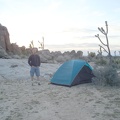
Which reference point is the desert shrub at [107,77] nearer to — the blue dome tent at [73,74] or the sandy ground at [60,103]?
the sandy ground at [60,103]

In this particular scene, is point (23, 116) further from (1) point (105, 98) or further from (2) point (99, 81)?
(2) point (99, 81)

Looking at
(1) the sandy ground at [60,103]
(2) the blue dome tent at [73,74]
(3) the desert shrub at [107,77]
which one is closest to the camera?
(1) the sandy ground at [60,103]

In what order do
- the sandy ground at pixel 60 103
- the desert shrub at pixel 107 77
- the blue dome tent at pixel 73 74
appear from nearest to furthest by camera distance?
the sandy ground at pixel 60 103, the desert shrub at pixel 107 77, the blue dome tent at pixel 73 74

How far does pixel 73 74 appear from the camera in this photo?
36.0 feet

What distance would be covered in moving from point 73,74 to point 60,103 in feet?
10.9

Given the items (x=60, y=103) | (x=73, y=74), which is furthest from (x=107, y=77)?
(x=60, y=103)

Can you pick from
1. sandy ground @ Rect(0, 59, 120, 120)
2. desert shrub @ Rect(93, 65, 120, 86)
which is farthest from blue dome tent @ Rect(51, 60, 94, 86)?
desert shrub @ Rect(93, 65, 120, 86)

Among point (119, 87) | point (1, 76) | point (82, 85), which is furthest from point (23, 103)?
point (1, 76)

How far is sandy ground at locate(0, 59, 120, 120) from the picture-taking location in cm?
651

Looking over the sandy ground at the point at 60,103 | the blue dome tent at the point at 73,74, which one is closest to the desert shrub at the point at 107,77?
the sandy ground at the point at 60,103

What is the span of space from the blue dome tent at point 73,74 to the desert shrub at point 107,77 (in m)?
0.72

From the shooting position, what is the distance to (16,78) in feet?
46.2

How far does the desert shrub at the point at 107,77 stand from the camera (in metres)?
10.4

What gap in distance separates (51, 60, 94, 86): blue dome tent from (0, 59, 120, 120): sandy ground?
0.37 metres
